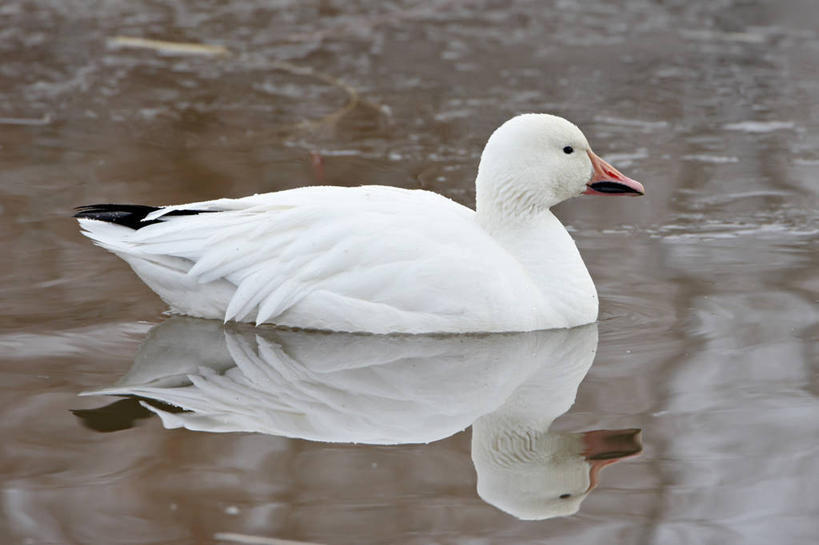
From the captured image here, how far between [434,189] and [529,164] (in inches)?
85.4

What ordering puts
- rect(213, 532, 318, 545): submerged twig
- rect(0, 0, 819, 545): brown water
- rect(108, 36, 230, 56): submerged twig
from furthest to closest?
rect(108, 36, 230, 56): submerged twig < rect(0, 0, 819, 545): brown water < rect(213, 532, 318, 545): submerged twig

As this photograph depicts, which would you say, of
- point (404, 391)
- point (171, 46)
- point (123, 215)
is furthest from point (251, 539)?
point (171, 46)

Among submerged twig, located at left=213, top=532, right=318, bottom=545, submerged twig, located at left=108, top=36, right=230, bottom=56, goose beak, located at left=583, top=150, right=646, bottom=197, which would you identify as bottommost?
submerged twig, located at left=108, top=36, right=230, bottom=56

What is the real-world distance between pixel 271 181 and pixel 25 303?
2480mm

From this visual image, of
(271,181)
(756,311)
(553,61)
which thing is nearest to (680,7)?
(553,61)

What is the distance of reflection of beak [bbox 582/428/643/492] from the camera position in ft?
14.2

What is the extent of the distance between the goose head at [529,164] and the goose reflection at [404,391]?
0.66m

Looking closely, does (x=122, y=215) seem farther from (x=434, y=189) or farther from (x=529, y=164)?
(x=434, y=189)

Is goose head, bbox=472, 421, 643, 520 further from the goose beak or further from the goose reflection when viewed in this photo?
the goose beak

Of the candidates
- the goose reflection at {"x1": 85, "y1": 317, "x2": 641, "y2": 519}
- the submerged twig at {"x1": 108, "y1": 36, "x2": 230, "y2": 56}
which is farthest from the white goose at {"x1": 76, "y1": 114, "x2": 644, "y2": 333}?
the submerged twig at {"x1": 108, "y1": 36, "x2": 230, "y2": 56}

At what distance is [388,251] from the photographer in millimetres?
5547

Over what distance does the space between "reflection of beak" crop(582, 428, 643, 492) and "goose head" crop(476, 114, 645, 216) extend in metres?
1.60

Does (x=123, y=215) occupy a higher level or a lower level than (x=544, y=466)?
higher

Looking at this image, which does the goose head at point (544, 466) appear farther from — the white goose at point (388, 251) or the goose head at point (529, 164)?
the goose head at point (529, 164)
